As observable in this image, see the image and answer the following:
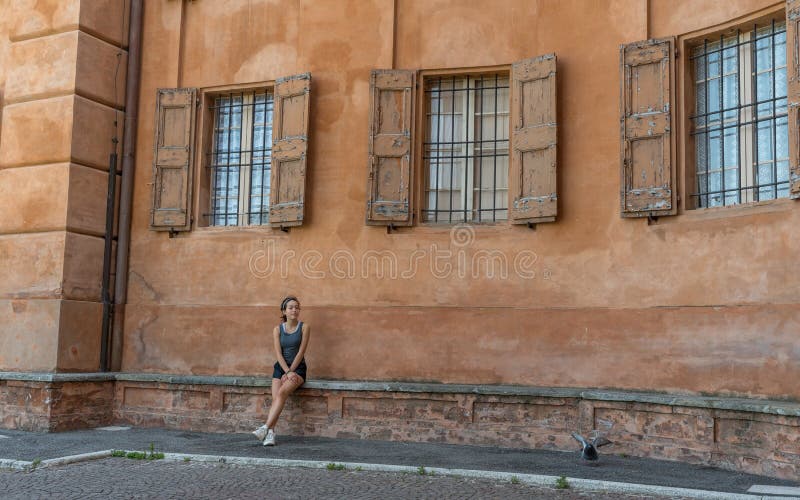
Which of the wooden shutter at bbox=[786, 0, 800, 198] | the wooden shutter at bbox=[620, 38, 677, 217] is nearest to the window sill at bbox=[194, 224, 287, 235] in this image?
the wooden shutter at bbox=[620, 38, 677, 217]

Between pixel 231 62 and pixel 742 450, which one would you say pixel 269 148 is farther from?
pixel 742 450

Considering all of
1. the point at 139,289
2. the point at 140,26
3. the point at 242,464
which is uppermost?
the point at 140,26

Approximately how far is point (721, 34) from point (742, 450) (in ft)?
13.4

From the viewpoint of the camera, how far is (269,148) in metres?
11.3

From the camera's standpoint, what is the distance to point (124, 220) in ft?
38.0

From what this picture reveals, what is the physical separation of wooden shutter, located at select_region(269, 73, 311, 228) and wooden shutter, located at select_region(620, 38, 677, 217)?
146 inches

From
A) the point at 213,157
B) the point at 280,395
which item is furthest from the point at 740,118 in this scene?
the point at 213,157

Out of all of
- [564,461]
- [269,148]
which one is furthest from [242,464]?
[269,148]

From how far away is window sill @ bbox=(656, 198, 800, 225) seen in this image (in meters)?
8.23

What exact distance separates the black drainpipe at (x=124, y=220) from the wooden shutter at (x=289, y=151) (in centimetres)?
210

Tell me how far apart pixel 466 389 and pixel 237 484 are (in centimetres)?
307

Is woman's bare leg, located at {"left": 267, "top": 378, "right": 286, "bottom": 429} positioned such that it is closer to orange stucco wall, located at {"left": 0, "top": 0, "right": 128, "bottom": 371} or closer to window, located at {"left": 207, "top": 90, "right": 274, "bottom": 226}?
window, located at {"left": 207, "top": 90, "right": 274, "bottom": 226}

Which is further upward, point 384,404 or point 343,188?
point 343,188

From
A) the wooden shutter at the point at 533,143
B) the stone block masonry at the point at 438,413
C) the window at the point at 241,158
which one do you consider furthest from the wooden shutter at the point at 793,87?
the window at the point at 241,158
